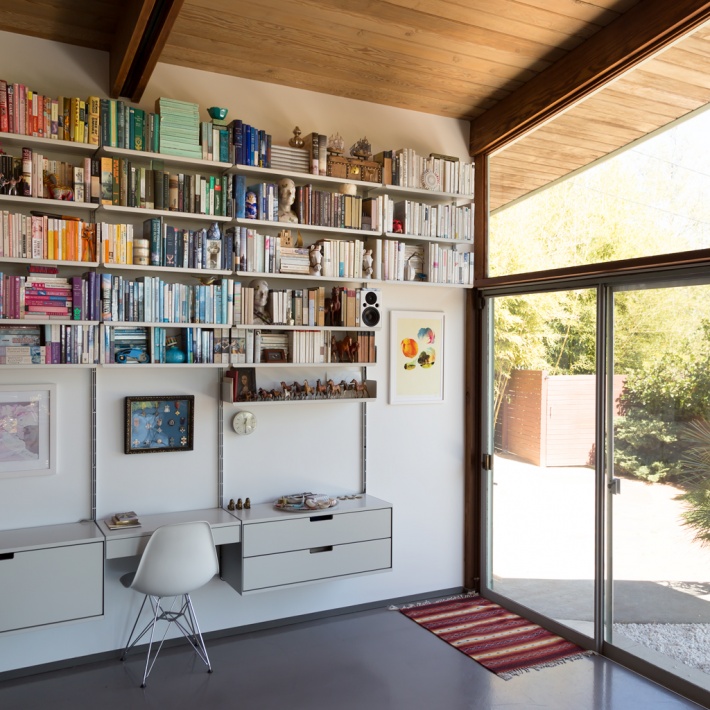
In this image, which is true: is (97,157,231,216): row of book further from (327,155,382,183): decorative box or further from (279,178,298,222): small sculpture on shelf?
(327,155,382,183): decorative box

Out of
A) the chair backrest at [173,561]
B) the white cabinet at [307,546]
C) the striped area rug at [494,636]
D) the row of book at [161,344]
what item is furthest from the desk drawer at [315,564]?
the row of book at [161,344]

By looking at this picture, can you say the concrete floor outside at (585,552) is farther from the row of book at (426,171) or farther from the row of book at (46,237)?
the row of book at (46,237)

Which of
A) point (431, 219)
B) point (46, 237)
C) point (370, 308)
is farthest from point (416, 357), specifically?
point (46, 237)

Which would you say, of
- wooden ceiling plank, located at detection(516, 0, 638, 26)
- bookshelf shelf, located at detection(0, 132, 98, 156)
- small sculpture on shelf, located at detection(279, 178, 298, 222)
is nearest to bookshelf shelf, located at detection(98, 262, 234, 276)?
small sculpture on shelf, located at detection(279, 178, 298, 222)

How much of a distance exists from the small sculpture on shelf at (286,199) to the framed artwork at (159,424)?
1.19 meters

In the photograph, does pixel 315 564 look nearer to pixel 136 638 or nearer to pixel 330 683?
pixel 330 683

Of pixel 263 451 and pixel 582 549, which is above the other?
pixel 263 451

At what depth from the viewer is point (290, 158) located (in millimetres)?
4238

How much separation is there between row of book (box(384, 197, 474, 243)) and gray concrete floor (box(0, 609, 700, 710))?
2.53 metres

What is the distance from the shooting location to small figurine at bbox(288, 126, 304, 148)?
14.0ft

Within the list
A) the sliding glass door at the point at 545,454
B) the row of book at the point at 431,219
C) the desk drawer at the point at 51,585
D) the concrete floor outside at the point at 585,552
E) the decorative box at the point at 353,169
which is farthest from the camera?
the row of book at the point at 431,219

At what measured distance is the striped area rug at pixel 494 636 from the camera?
13.0 feet

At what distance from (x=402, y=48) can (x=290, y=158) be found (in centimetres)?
88

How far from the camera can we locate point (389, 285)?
4715 mm
